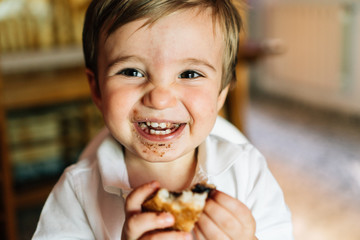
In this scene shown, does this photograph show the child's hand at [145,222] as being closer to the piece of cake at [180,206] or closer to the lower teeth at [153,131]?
the piece of cake at [180,206]

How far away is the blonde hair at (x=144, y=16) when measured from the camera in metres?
0.71

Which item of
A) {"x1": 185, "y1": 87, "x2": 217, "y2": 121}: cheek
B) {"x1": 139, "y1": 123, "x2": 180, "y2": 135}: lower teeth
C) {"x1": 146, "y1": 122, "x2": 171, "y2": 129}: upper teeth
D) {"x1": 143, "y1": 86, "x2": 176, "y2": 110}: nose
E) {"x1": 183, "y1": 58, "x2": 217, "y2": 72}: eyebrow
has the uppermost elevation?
{"x1": 183, "y1": 58, "x2": 217, "y2": 72}: eyebrow

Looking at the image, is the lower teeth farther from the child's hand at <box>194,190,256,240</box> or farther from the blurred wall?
the blurred wall

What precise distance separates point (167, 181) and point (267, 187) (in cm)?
20

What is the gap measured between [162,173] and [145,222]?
0.83 ft

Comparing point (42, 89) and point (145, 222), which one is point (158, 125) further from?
point (42, 89)

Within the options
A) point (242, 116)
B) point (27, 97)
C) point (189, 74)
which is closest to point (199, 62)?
point (189, 74)

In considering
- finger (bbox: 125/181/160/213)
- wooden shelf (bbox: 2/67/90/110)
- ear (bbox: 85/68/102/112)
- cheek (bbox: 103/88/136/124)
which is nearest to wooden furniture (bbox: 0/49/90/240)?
wooden shelf (bbox: 2/67/90/110)

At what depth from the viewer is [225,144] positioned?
904 millimetres

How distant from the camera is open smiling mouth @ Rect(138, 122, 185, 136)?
73cm

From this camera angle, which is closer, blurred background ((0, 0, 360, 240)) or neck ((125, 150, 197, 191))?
neck ((125, 150, 197, 191))

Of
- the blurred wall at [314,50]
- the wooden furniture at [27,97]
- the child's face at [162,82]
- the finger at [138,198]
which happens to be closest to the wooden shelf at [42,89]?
the wooden furniture at [27,97]

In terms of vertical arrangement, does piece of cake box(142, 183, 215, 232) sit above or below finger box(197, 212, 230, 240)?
above

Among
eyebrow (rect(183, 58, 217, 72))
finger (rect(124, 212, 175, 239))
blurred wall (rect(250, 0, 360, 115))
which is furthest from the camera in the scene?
blurred wall (rect(250, 0, 360, 115))
